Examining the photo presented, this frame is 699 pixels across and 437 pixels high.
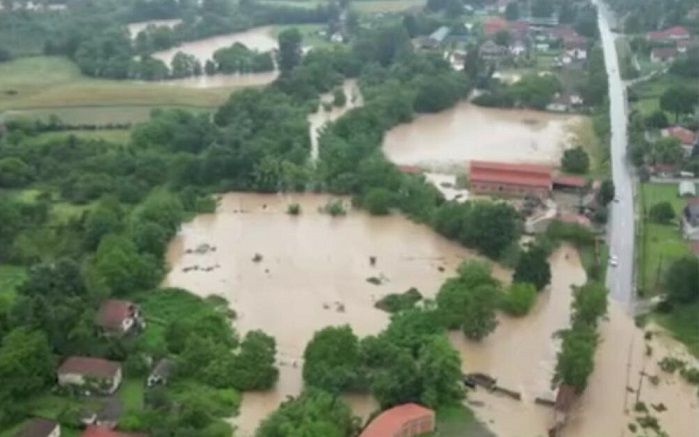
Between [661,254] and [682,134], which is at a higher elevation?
[682,134]

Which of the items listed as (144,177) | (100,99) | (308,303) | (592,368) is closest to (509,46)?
(100,99)

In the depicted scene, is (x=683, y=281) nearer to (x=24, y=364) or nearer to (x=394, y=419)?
(x=394, y=419)

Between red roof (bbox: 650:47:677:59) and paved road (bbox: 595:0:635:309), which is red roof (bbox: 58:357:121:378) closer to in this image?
paved road (bbox: 595:0:635:309)

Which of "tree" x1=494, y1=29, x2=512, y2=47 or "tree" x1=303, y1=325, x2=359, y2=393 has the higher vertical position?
"tree" x1=494, y1=29, x2=512, y2=47

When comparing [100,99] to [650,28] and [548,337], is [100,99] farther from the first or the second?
[650,28]

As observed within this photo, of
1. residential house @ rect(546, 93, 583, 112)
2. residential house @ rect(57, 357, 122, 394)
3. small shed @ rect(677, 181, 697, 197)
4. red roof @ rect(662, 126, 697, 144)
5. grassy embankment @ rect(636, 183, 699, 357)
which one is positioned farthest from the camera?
residential house @ rect(546, 93, 583, 112)

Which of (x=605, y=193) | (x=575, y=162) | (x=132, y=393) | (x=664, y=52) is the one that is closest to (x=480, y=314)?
(x=132, y=393)

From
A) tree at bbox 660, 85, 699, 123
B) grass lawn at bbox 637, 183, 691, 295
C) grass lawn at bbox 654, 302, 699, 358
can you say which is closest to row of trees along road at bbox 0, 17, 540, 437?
grass lawn at bbox 637, 183, 691, 295
